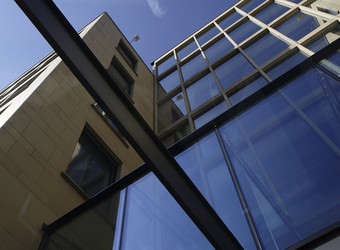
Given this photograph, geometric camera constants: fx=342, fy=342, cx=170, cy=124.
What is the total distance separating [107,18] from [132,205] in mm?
14533

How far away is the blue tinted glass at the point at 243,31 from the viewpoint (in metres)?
15.4

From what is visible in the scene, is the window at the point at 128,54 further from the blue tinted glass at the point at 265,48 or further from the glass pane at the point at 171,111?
the blue tinted glass at the point at 265,48

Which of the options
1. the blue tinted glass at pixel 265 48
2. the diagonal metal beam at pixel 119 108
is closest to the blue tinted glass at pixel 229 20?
the blue tinted glass at pixel 265 48

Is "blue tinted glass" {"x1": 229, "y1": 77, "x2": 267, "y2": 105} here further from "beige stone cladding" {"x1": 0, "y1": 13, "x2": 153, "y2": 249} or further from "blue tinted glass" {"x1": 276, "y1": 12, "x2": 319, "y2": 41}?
"beige stone cladding" {"x1": 0, "y1": 13, "x2": 153, "y2": 249}

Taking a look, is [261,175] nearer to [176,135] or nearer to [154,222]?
[154,222]

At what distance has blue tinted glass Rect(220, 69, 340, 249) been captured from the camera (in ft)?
12.8

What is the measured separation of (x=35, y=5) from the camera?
280 centimetres

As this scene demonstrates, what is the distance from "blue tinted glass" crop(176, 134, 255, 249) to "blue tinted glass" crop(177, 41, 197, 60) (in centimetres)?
1391

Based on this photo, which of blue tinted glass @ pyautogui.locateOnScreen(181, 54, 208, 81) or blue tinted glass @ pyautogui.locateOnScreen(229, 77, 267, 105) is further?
blue tinted glass @ pyautogui.locateOnScreen(181, 54, 208, 81)

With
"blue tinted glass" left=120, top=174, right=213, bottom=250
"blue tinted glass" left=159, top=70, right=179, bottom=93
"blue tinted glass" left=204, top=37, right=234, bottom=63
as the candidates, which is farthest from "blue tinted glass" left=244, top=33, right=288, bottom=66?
"blue tinted glass" left=120, top=174, right=213, bottom=250

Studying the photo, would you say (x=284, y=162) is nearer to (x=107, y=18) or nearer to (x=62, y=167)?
(x=62, y=167)

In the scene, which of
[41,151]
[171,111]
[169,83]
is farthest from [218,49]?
[41,151]

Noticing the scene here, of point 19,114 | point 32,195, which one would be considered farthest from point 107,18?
point 32,195

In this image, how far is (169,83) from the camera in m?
17.6
